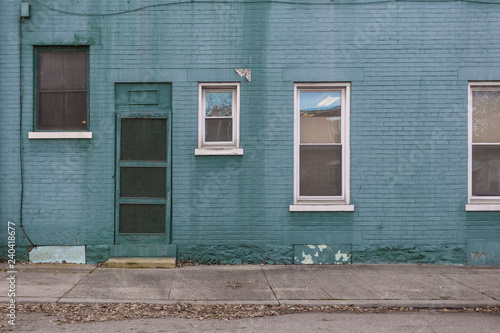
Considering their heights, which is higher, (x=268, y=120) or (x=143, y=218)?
(x=268, y=120)

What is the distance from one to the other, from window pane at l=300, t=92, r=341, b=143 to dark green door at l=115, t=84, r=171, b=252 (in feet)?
7.61

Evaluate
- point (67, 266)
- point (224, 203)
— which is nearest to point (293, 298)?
point (224, 203)

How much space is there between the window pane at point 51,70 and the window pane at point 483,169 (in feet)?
23.5

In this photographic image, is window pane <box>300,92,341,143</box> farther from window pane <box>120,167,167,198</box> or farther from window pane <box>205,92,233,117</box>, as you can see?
window pane <box>120,167,167,198</box>

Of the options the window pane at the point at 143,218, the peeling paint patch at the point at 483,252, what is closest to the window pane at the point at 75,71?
the window pane at the point at 143,218

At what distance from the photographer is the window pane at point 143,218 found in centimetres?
786

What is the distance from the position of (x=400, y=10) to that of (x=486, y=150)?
2803mm

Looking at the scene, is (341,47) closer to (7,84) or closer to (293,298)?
(293,298)

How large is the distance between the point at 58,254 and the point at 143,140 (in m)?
2.34

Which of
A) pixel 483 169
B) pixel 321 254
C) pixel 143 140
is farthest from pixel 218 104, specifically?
pixel 483 169

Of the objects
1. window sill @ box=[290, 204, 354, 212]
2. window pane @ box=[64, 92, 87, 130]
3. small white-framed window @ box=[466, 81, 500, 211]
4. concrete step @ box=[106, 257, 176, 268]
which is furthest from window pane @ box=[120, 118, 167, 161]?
small white-framed window @ box=[466, 81, 500, 211]

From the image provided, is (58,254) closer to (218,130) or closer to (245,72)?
(218,130)

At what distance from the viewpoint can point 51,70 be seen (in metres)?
7.94

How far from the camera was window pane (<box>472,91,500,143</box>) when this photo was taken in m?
8.05
